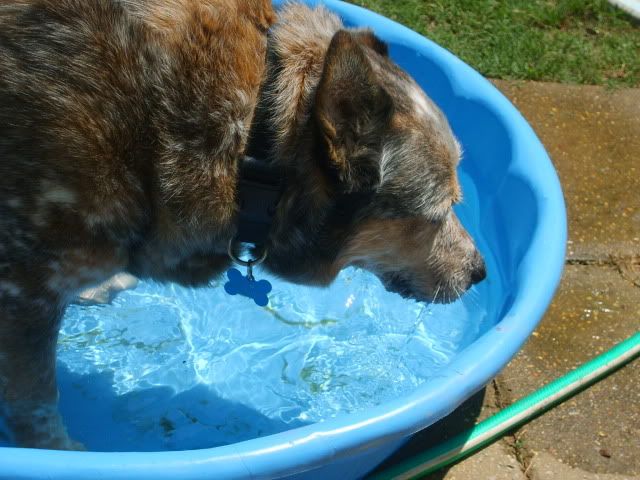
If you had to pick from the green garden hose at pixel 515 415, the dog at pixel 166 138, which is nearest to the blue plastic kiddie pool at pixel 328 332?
the green garden hose at pixel 515 415

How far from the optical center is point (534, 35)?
6.14 meters

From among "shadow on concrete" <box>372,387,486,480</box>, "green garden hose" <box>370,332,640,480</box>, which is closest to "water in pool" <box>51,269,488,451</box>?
Result: "shadow on concrete" <box>372,387,486,480</box>

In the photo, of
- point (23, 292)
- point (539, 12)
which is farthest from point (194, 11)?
point (539, 12)

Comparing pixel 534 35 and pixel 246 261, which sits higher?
pixel 246 261

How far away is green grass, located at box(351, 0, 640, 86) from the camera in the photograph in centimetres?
588

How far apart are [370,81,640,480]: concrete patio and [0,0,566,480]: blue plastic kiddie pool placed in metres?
0.33

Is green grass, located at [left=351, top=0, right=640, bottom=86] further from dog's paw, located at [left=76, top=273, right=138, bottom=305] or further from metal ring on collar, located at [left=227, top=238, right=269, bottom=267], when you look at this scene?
metal ring on collar, located at [left=227, top=238, right=269, bottom=267]

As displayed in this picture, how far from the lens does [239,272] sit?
3375 millimetres

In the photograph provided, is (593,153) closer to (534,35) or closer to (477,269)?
(534,35)

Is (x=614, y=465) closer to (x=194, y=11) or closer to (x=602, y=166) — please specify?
(x=602, y=166)

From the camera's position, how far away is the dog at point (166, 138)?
8.77 ft

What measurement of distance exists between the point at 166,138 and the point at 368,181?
69 cm

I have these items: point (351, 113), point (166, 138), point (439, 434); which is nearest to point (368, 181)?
point (351, 113)

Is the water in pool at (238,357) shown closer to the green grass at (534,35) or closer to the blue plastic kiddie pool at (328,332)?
the blue plastic kiddie pool at (328,332)
